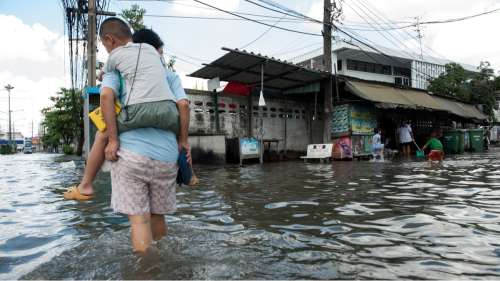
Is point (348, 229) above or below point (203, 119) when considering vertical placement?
below

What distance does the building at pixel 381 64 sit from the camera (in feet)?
117

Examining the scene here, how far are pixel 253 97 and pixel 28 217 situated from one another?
11886 mm

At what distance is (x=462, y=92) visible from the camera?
98.0 ft

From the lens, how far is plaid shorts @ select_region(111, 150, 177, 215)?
2.46m

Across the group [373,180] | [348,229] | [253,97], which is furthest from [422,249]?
[253,97]

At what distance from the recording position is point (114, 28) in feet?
8.82

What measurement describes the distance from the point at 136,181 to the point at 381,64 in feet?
129

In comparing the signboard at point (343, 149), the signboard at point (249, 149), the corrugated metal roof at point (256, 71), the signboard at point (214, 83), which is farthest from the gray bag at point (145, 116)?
the signboard at point (343, 149)

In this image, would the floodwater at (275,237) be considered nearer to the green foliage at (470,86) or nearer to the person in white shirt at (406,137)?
the person in white shirt at (406,137)

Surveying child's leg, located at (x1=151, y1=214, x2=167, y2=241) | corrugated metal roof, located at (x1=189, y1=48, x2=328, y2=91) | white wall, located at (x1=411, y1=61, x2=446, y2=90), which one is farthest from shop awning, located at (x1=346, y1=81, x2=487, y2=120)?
white wall, located at (x1=411, y1=61, x2=446, y2=90)

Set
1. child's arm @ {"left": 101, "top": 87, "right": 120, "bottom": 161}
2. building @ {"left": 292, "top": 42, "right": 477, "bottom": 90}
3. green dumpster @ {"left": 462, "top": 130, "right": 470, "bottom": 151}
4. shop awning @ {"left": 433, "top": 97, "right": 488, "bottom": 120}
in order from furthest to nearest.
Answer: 1. building @ {"left": 292, "top": 42, "right": 477, "bottom": 90}
2. green dumpster @ {"left": 462, "top": 130, "right": 470, "bottom": 151}
3. shop awning @ {"left": 433, "top": 97, "right": 488, "bottom": 120}
4. child's arm @ {"left": 101, "top": 87, "right": 120, "bottom": 161}

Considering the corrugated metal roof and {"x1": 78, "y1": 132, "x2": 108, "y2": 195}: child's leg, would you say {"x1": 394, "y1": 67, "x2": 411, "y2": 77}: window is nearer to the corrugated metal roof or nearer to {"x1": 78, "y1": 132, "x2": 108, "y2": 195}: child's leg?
the corrugated metal roof

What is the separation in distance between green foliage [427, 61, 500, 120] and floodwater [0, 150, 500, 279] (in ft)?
91.1

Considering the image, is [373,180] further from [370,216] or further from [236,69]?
[236,69]
